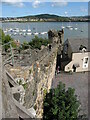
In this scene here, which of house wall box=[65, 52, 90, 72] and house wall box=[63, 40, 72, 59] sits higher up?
house wall box=[63, 40, 72, 59]

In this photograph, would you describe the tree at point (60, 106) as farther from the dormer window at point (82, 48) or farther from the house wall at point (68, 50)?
the house wall at point (68, 50)

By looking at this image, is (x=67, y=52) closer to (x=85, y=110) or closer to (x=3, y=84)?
(x=85, y=110)

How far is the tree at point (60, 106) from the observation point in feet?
37.3

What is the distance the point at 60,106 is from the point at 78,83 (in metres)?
11.7

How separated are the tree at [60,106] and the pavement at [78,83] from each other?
14.1ft

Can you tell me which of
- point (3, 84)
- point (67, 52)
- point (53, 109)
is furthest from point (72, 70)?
point (3, 84)

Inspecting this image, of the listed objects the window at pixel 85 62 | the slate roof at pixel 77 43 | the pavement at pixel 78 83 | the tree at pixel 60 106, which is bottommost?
the pavement at pixel 78 83

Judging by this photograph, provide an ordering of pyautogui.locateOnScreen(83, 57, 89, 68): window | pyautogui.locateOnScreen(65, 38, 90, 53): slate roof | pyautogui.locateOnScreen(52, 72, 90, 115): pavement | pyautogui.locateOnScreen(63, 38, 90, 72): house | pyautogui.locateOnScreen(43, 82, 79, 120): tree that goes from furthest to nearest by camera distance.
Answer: pyautogui.locateOnScreen(83, 57, 89, 68): window
pyautogui.locateOnScreen(65, 38, 90, 53): slate roof
pyautogui.locateOnScreen(63, 38, 90, 72): house
pyautogui.locateOnScreen(52, 72, 90, 115): pavement
pyautogui.locateOnScreen(43, 82, 79, 120): tree

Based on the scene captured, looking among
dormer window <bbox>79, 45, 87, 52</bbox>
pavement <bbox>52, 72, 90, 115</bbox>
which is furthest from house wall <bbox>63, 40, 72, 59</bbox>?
pavement <bbox>52, 72, 90, 115</bbox>

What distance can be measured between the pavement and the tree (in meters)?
4.28

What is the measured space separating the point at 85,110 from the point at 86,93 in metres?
4.08

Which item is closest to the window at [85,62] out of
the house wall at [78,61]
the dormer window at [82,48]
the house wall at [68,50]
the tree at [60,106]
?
the house wall at [78,61]

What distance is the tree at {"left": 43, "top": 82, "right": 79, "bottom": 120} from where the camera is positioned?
447 inches

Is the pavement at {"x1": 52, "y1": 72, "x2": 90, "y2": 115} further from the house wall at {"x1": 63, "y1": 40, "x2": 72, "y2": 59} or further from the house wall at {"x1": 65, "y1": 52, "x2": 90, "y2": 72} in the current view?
the house wall at {"x1": 63, "y1": 40, "x2": 72, "y2": 59}
